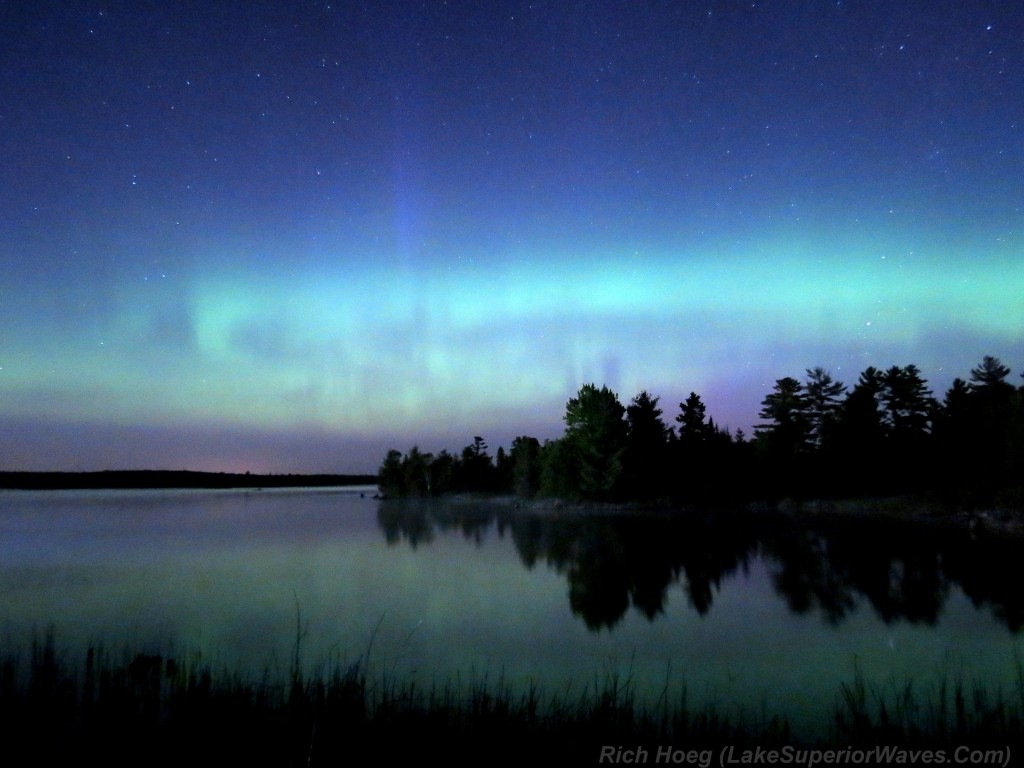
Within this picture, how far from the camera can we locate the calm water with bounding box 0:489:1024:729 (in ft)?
42.5

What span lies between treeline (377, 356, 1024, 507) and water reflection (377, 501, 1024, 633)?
13129 millimetres

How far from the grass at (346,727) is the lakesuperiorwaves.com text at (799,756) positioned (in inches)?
6.2

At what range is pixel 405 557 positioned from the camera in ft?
112

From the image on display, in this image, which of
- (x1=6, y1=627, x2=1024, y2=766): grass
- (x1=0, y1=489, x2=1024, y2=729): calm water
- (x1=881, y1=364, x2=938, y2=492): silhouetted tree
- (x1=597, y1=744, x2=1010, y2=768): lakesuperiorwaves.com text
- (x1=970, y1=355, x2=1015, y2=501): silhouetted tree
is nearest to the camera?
(x1=597, y1=744, x2=1010, y2=768): lakesuperiorwaves.com text

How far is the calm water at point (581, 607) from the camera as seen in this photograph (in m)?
12.9

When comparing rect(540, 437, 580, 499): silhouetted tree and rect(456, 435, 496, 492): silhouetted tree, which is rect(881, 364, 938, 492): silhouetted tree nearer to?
rect(540, 437, 580, 499): silhouetted tree

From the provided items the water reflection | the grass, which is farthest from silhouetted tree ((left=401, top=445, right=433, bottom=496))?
the grass

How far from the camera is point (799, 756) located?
7121mm

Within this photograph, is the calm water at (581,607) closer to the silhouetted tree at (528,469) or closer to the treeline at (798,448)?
the treeline at (798,448)

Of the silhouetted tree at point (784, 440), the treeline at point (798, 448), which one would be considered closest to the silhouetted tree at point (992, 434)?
the treeline at point (798, 448)

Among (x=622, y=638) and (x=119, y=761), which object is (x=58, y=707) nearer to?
(x=119, y=761)

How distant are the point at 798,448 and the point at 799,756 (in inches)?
2806

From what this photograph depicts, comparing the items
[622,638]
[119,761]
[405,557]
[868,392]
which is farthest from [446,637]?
[868,392]

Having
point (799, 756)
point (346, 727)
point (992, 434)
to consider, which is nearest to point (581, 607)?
point (346, 727)
